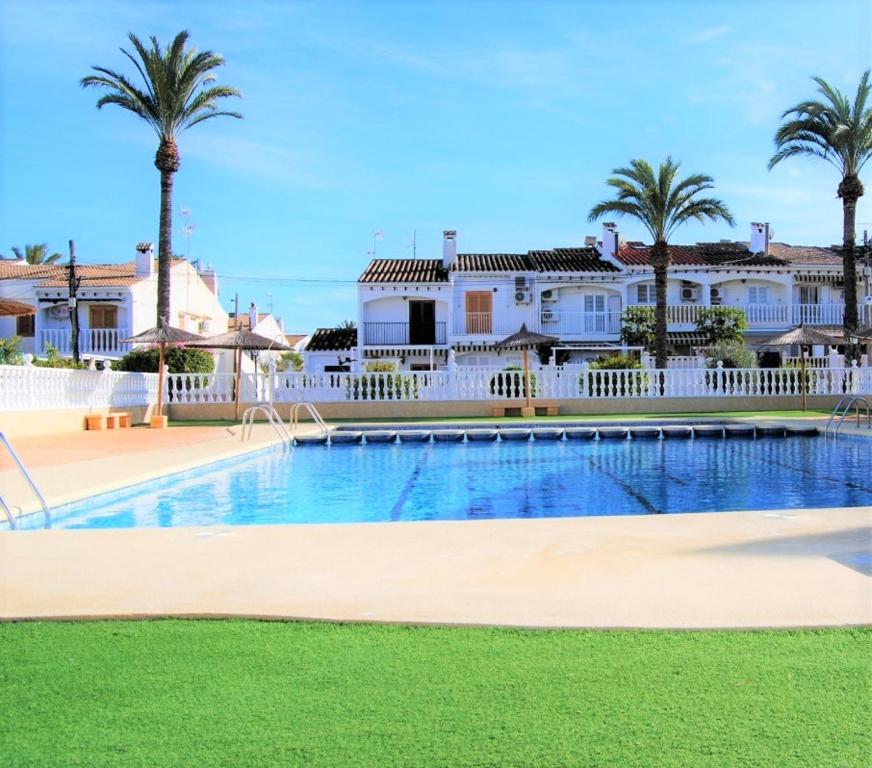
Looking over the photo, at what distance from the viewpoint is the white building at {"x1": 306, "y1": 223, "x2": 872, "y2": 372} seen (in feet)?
140

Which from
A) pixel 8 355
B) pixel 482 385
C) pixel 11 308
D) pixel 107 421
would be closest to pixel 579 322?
pixel 482 385

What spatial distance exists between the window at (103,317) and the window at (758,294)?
108 feet

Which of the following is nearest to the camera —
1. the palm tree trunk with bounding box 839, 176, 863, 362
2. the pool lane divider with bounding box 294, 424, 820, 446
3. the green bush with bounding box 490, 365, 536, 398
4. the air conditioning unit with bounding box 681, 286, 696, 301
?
the pool lane divider with bounding box 294, 424, 820, 446

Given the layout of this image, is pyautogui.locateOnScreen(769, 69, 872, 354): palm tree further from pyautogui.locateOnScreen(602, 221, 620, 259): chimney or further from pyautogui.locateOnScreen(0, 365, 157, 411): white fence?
pyautogui.locateOnScreen(0, 365, 157, 411): white fence

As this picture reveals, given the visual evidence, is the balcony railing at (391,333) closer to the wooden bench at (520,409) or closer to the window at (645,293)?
the window at (645,293)

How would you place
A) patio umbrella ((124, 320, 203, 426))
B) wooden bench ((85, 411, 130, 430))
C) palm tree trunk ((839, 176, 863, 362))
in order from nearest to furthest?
wooden bench ((85, 411, 130, 430)) < patio umbrella ((124, 320, 203, 426)) < palm tree trunk ((839, 176, 863, 362))

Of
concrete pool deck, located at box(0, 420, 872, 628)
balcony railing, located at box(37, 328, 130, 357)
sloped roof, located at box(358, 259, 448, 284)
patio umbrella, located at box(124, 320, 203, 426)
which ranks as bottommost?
concrete pool deck, located at box(0, 420, 872, 628)

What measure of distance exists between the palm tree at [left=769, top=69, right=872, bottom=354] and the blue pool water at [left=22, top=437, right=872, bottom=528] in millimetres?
14459

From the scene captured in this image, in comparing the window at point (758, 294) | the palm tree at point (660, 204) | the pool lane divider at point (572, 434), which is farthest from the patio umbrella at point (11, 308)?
the window at point (758, 294)

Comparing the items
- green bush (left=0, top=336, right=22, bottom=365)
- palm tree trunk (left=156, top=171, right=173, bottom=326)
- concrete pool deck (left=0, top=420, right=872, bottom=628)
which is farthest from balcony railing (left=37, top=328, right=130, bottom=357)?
concrete pool deck (left=0, top=420, right=872, bottom=628)

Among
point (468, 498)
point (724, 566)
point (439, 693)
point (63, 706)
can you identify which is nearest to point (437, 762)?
point (439, 693)

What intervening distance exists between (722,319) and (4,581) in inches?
1513

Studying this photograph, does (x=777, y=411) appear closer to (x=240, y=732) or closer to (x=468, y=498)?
(x=468, y=498)

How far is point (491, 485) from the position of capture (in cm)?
1259
